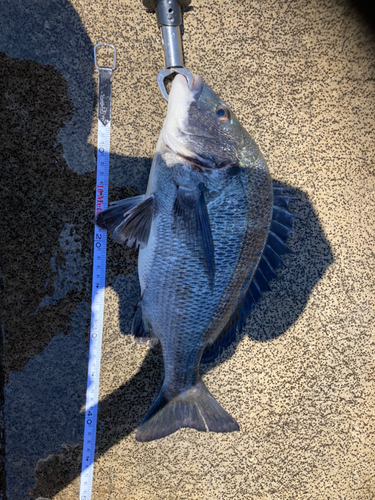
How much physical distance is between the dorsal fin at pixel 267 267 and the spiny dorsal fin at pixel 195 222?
329 millimetres

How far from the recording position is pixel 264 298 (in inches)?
70.8

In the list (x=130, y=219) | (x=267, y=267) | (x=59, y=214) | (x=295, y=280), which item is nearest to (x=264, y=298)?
(x=295, y=280)

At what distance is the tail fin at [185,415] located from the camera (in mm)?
1440

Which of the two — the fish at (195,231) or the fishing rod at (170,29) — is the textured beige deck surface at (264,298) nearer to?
the fishing rod at (170,29)

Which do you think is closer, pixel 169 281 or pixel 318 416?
pixel 169 281

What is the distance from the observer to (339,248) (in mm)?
1831

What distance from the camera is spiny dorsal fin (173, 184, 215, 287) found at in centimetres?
128

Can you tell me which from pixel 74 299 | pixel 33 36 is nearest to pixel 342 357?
pixel 74 299

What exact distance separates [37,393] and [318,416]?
5.25ft

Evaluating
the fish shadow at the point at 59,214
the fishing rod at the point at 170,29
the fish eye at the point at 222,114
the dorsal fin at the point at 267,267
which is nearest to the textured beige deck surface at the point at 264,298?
the fish shadow at the point at 59,214

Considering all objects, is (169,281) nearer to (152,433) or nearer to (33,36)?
(152,433)

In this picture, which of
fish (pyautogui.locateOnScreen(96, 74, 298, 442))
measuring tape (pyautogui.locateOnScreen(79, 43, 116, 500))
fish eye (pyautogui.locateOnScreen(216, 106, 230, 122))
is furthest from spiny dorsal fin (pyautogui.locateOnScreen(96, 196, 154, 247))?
fish eye (pyautogui.locateOnScreen(216, 106, 230, 122))

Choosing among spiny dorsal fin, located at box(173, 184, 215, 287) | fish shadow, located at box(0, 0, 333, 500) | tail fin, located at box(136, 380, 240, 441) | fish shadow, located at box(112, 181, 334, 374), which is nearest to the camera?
spiny dorsal fin, located at box(173, 184, 215, 287)

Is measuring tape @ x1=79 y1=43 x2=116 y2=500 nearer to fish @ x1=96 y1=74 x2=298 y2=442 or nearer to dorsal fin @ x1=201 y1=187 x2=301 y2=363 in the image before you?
fish @ x1=96 y1=74 x2=298 y2=442
